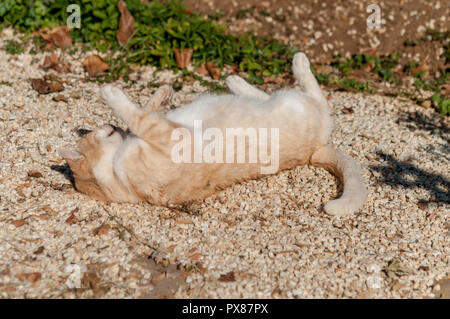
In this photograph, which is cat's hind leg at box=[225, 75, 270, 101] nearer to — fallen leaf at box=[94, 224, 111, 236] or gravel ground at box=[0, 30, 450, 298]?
gravel ground at box=[0, 30, 450, 298]

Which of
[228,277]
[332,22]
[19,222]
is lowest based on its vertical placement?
[228,277]

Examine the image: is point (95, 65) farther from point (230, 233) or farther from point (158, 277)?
point (158, 277)

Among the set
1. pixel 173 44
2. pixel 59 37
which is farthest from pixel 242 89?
pixel 59 37

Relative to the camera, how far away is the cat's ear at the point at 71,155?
3.79 meters

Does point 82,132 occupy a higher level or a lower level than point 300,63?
lower

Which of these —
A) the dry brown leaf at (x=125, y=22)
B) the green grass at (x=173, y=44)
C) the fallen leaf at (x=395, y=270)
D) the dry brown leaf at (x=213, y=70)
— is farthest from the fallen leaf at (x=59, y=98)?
the fallen leaf at (x=395, y=270)

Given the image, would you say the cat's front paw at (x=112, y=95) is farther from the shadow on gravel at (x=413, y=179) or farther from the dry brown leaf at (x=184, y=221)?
the shadow on gravel at (x=413, y=179)

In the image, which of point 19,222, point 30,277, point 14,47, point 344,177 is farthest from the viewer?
point 14,47

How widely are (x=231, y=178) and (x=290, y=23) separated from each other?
3404 mm

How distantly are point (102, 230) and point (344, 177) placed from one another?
6.60 feet

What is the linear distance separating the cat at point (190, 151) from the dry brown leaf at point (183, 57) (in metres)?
1.80

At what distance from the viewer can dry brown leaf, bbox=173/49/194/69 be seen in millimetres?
5805

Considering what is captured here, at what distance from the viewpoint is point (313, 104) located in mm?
4156

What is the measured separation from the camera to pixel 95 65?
566cm
